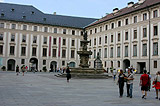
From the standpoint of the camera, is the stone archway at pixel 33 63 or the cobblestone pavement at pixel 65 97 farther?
Answer: the stone archway at pixel 33 63

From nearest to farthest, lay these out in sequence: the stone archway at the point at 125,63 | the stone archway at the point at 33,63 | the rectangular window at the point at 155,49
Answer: the rectangular window at the point at 155,49, the stone archway at the point at 125,63, the stone archway at the point at 33,63

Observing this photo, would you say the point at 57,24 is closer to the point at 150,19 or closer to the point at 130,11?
the point at 130,11

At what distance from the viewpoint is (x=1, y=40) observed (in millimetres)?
57281

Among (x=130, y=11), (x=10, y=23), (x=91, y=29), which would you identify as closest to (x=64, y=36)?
(x=91, y=29)

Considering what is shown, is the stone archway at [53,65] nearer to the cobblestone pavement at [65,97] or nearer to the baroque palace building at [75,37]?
the baroque palace building at [75,37]

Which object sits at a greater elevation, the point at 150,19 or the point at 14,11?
the point at 14,11

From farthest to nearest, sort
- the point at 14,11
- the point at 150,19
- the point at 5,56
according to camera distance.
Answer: the point at 14,11 → the point at 5,56 → the point at 150,19

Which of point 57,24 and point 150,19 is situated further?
point 57,24

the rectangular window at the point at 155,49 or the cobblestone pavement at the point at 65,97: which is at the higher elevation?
the rectangular window at the point at 155,49

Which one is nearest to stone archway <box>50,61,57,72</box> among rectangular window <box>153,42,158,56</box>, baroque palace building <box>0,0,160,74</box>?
baroque palace building <box>0,0,160,74</box>

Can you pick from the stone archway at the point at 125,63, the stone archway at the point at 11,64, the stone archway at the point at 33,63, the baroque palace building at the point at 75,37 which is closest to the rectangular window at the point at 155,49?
the baroque palace building at the point at 75,37

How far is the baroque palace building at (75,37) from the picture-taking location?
1683 inches

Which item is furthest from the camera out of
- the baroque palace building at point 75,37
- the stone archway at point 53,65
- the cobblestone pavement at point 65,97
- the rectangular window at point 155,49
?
the stone archway at point 53,65

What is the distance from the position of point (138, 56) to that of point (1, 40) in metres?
35.3
